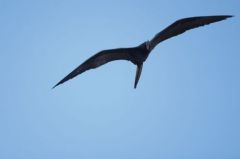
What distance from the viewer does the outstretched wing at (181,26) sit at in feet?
34.5

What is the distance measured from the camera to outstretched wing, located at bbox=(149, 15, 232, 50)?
10516 millimetres

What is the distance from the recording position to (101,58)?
35.7 feet

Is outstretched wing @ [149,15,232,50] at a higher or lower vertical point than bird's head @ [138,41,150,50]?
higher

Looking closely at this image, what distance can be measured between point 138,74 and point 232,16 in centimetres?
338

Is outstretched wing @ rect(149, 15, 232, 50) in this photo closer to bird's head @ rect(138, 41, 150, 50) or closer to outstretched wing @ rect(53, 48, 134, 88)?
bird's head @ rect(138, 41, 150, 50)

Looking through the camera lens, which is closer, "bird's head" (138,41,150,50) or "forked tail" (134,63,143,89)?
"bird's head" (138,41,150,50)

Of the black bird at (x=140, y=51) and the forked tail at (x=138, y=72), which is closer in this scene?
the black bird at (x=140, y=51)

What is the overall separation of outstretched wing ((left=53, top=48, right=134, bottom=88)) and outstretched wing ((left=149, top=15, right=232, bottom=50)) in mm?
916

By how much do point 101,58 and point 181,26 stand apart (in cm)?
275

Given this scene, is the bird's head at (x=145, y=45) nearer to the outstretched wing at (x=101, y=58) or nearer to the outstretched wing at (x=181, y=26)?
the outstretched wing at (x=181, y=26)

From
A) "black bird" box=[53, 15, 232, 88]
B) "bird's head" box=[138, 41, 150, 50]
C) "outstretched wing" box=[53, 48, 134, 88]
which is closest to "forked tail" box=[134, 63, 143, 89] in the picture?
"black bird" box=[53, 15, 232, 88]

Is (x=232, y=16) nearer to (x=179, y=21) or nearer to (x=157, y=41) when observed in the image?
(x=179, y=21)

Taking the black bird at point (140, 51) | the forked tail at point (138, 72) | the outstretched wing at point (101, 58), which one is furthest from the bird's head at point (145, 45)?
the forked tail at point (138, 72)

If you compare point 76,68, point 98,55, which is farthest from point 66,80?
point 98,55
